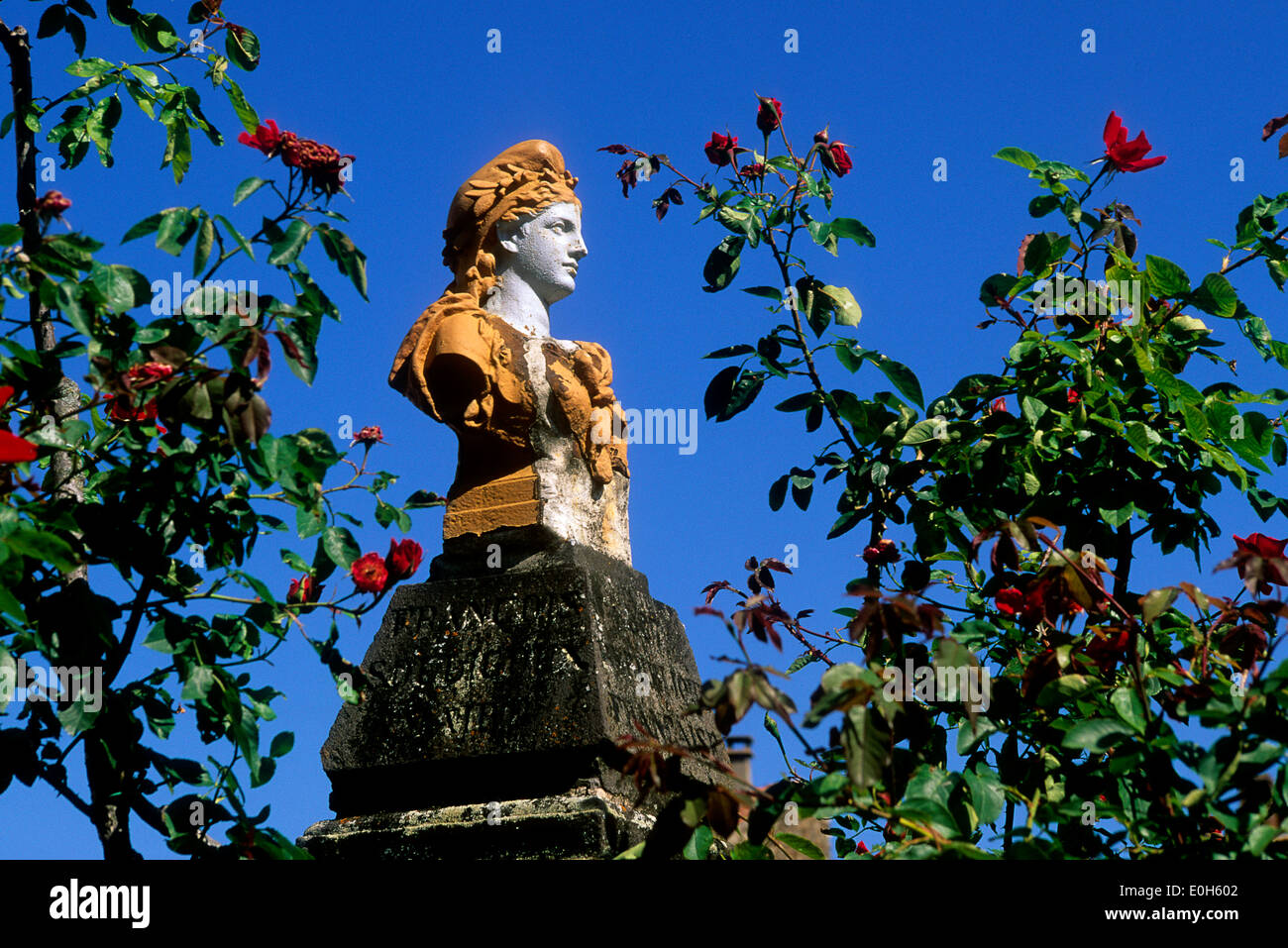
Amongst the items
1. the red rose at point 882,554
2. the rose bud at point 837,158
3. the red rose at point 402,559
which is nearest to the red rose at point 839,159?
the rose bud at point 837,158

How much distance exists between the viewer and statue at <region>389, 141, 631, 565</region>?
401cm

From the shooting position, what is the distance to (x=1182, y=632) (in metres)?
3.22

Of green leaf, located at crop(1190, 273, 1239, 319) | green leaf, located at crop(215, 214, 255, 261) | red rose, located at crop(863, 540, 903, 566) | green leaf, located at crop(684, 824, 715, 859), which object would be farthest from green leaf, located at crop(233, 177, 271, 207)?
green leaf, located at crop(1190, 273, 1239, 319)

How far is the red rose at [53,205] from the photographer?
2.72m

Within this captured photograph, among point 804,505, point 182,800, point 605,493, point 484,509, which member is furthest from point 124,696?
point 804,505

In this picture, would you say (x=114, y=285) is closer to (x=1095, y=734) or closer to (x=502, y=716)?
(x=502, y=716)

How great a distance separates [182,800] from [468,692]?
1.05 m

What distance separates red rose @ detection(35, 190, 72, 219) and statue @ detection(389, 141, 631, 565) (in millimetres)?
1394

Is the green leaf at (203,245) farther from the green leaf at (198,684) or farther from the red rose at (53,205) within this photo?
the green leaf at (198,684)

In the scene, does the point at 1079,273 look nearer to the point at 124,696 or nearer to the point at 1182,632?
the point at 1182,632

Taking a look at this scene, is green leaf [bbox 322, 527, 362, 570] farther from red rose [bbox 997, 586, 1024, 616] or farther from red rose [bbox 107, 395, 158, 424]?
red rose [bbox 997, 586, 1024, 616]
